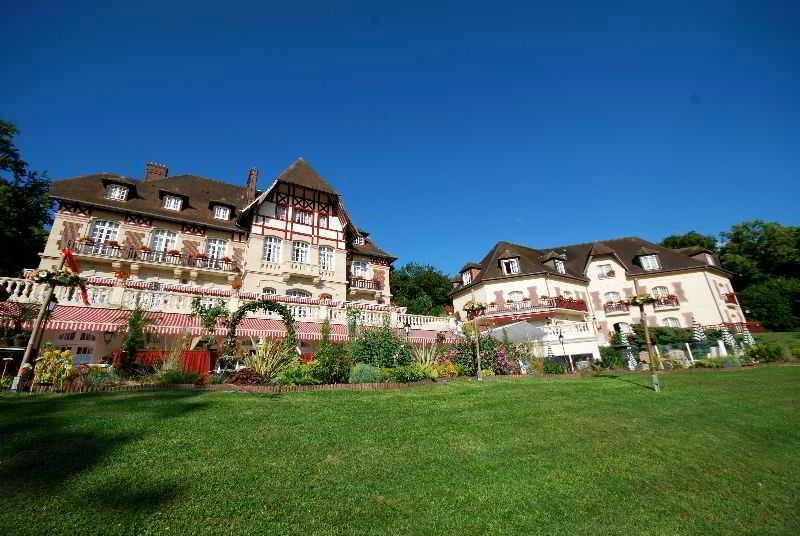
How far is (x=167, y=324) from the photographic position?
12.4m

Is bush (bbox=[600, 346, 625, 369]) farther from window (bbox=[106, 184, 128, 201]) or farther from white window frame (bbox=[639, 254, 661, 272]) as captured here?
window (bbox=[106, 184, 128, 201])

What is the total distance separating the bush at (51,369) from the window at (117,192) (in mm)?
16373

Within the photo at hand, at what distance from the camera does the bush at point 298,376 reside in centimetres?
974

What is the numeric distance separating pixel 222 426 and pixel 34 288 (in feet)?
37.4

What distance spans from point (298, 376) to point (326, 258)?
1485 centimetres

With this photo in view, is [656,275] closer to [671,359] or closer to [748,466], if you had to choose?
[671,359]

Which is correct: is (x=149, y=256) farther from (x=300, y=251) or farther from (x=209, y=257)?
(x=300, y=251)

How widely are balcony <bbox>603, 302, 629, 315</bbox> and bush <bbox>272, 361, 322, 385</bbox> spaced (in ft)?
90.9

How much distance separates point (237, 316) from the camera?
40.3 ft

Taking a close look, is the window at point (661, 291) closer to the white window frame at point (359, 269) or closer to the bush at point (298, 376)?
the white window frame at point (359, 269)

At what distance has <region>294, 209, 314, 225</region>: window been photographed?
79.1ft

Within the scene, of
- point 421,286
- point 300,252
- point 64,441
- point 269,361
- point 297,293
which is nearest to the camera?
point 64,441

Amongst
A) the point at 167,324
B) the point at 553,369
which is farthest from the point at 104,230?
the point at 553,369

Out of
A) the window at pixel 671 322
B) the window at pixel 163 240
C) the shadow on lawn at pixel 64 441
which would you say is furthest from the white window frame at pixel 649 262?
the window at pixel 163 240
